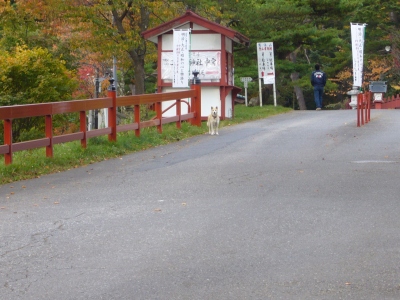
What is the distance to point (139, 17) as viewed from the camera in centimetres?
3138

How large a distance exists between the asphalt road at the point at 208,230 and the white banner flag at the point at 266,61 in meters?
18.2

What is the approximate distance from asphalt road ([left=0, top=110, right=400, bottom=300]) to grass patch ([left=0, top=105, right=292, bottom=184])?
509 millimetres

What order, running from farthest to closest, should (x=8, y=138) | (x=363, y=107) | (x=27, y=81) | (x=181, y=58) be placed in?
(x=181, y=58), (x=27, y=81), (x=363, y=107), (x=8, y=138)

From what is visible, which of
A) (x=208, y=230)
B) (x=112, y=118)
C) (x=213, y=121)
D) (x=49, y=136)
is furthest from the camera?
(x=213, y=121)

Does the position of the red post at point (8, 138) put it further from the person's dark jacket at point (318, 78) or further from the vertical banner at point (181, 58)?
the person's dark jacket at point (318, 78)

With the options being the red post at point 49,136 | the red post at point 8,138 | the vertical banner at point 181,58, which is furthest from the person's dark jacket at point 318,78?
the red post at point 8,138

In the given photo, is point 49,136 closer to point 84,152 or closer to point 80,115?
point 84,152

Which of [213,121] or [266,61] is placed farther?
[266,61]

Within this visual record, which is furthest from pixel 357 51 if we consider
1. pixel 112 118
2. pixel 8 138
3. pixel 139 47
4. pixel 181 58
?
pixel 8 138

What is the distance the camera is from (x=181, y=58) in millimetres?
23531

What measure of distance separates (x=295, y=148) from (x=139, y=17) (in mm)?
16839

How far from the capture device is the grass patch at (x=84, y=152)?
1306 centimetres

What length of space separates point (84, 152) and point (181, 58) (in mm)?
8907

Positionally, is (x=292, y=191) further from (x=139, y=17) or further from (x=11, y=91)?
(x=139, y=17)
